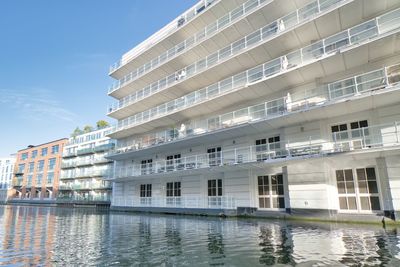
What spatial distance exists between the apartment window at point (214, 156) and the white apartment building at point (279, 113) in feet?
0.29

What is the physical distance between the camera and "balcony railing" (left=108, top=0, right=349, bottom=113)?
15.5 metres

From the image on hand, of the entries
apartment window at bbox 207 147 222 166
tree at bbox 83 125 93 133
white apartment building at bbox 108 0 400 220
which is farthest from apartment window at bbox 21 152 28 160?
apartment window at bbox 207 147 222 166

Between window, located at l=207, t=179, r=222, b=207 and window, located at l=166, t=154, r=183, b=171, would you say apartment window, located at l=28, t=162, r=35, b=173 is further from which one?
window, located at l=207, t=179, r=222, b=207

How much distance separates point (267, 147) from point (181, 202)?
939cm

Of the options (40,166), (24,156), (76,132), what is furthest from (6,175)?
(76,132)

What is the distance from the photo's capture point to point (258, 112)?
17016 mm

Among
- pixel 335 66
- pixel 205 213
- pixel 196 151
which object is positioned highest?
pixel 335 66

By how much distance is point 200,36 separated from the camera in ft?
73.6

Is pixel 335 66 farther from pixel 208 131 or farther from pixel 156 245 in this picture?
pixel 156 245

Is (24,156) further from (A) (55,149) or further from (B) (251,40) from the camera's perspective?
(B) (251,40)

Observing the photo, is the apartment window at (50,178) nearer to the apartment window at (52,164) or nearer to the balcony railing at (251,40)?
the apartment window at (52,164)

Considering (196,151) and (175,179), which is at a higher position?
(196,151)

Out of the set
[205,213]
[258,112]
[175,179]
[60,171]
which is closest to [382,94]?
[258,112]

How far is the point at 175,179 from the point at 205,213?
5.42 m
